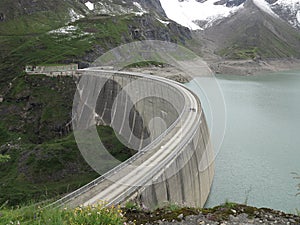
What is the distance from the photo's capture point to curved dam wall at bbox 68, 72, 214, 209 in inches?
586

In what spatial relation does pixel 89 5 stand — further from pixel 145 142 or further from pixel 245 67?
pixel 145 142

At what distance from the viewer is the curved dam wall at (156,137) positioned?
48.8 feet

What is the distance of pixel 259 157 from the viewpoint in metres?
31.3

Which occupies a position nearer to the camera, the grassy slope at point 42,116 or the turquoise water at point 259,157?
the turquoise water at point 259,157

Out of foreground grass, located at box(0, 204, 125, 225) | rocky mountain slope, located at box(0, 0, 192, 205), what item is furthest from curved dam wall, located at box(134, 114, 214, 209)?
foreground grass, located at box(0, 204, 125, 225)

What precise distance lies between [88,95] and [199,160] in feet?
112

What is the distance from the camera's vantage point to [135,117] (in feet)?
123

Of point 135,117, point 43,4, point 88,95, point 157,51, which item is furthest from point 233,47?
point 135,117

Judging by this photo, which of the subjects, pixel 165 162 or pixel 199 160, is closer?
pixel 165 162

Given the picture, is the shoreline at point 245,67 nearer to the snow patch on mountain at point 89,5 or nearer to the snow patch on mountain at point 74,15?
the snow patch on mountain at point 74,15

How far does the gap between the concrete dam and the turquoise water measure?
7.33ft

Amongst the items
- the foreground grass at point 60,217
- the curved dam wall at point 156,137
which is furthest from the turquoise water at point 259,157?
the foreground grass at point 60,217

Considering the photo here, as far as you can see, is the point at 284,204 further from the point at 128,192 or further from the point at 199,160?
the point at 128,192

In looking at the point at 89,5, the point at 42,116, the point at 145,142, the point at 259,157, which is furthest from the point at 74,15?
the point at 259,157
